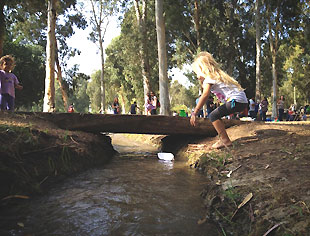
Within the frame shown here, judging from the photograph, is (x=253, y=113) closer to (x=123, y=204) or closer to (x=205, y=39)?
(x=205, y=39)

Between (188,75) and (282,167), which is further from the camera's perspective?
(188,75)

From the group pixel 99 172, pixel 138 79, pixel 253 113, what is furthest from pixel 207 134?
pixel 138 79

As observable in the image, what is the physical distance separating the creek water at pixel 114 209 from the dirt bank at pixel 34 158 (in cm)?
21

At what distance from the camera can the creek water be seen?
6.77 feet

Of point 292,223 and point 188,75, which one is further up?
point 188,75

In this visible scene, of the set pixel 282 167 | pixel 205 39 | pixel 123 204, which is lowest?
pixel 123 204

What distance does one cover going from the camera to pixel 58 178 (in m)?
3.58

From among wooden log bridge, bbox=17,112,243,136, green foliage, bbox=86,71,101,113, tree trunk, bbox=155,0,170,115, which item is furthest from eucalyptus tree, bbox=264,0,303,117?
green foliage, bbox=86,71,101,113

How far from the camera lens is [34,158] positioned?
11.2ft

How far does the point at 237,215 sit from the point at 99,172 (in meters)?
2.66

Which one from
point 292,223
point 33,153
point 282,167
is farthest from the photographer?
point 33,153

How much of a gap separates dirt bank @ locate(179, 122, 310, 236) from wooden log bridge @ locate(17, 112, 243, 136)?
69.2 inches

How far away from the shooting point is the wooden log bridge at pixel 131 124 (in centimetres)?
589

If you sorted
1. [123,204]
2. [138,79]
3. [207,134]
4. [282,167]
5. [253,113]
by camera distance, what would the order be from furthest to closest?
[138,79] → [253,113] → [207,134] → [282,167] → [123,204]
